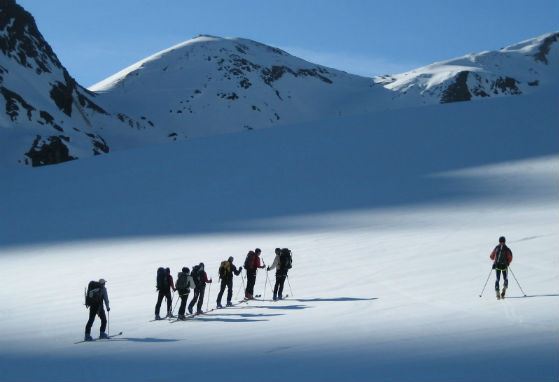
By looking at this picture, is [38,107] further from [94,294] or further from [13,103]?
[94,294]

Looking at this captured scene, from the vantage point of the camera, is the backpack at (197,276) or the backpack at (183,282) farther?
the backpack at (197,276)

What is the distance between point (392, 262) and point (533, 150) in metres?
17.8

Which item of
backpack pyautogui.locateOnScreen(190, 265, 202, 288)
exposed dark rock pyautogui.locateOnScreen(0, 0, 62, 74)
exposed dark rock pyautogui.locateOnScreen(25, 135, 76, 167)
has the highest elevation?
exposed dark rock pyautogui.locateOnScreen(0, 0, 62, 74)

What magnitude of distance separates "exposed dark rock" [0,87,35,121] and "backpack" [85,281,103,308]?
74.2 metres

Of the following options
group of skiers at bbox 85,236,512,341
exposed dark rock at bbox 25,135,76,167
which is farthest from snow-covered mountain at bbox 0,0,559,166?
group of skiers at bbox 85,236,512,341

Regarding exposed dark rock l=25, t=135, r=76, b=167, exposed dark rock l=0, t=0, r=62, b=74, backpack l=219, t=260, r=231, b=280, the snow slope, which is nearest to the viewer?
the snow slope

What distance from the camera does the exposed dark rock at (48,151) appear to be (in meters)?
72.4

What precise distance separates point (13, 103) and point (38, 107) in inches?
164

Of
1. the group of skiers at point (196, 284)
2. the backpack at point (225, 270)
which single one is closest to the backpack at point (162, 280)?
the group of skiers at point (196, 284)

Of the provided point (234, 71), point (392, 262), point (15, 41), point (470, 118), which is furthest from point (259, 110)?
point (392, 262)

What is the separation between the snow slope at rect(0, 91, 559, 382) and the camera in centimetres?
983

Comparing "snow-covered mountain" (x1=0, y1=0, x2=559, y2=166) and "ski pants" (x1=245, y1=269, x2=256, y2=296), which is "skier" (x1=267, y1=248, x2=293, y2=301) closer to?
"ski pants" (x1=245, y1=269, x2=256, y2=296)

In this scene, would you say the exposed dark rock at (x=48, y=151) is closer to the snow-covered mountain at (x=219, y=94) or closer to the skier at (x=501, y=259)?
the snow-covered mountain at (x=219, y=94)

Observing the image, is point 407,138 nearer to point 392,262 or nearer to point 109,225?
point 109,225
